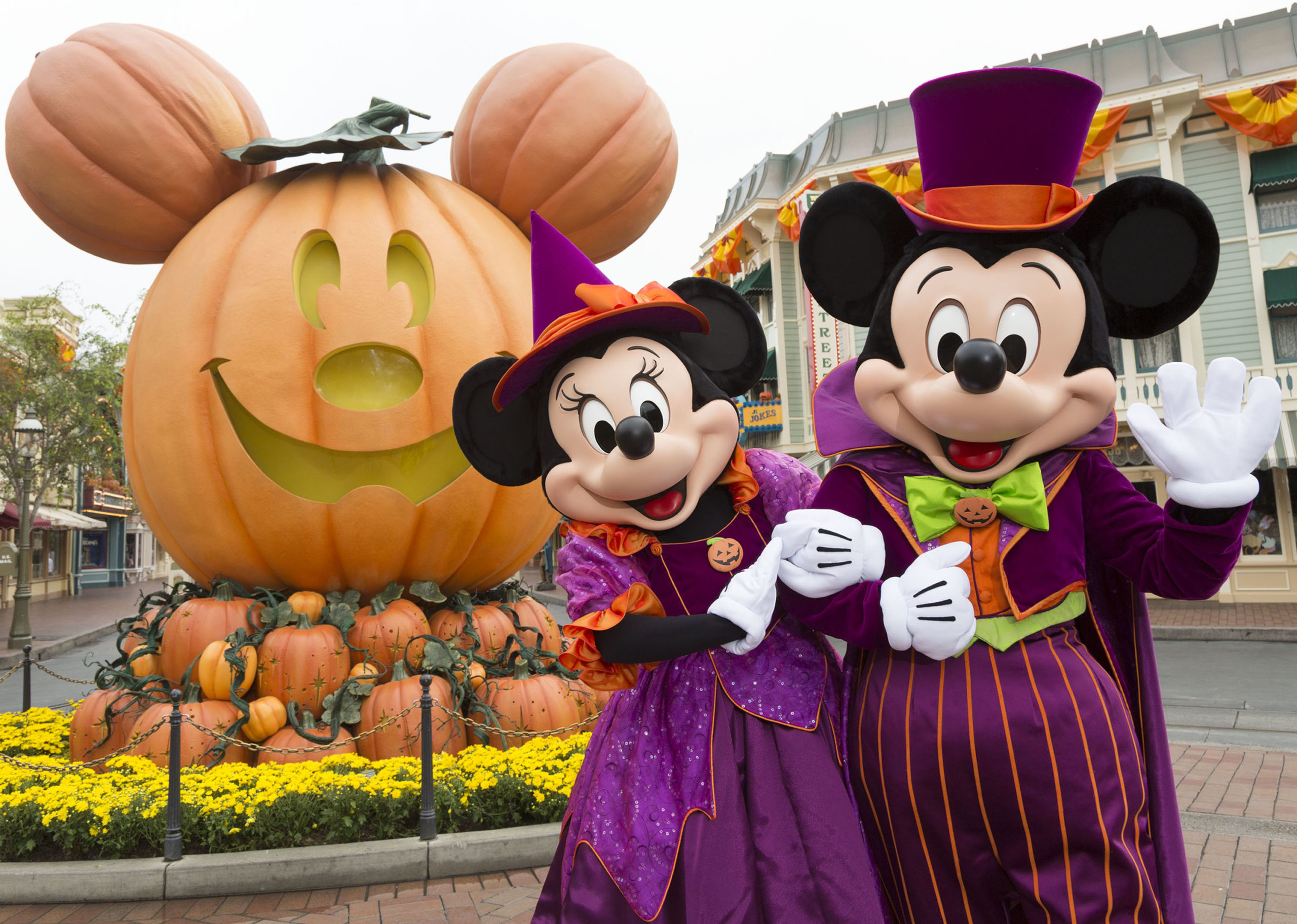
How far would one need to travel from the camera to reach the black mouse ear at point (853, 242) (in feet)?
7.29

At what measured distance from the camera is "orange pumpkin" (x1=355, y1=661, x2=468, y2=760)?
14.0 ft

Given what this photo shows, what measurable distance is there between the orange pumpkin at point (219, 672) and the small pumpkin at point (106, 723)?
1.35 ft

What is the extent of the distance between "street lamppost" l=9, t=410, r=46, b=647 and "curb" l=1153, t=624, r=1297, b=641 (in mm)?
15116

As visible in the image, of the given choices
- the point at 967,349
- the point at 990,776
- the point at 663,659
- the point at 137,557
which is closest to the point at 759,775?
the point at 663,659

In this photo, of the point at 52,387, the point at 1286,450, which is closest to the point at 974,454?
the point at 1286,450

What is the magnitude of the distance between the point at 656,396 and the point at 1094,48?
53.3 ft

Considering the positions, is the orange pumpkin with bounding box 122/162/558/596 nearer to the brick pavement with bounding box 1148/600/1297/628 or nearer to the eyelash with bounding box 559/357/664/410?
the eyelash with bounding box 559/357/664/410

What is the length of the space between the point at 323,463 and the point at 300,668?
98cm

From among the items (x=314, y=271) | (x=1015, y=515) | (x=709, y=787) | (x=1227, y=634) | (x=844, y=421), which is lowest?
(x=1227, y=634)

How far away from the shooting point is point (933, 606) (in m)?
1.91

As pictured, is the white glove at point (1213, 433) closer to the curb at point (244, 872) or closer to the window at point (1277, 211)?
the curb at point (244, 872)

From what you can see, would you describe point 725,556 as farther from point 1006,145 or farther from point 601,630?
point 1006,145

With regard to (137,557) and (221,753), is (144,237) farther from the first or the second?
(137,557)

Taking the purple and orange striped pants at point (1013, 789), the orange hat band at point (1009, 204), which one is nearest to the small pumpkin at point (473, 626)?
the purple and orange striped pants at point (1013, 789)
